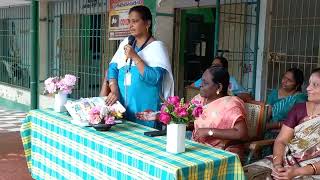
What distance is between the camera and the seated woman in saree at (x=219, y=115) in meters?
2.58

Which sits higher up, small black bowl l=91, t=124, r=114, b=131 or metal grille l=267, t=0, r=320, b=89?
metal grille l=267, t=0, r=320, b=89

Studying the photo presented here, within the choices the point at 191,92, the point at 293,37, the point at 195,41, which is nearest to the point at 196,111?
the point at 191,92

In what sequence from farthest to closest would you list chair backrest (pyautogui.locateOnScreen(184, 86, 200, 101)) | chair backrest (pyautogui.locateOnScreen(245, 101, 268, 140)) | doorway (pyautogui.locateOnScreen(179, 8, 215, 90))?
doorway (pyautogui.locateOnScreen(179, 8, 215, 90)), chair backrest (pyautogui.locateOnScreen(184, 86, 200, 101)), chair backrest (pyautogui.locateOnScreen(245, 101, 268, 140))

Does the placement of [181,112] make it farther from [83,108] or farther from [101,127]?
[83,108]

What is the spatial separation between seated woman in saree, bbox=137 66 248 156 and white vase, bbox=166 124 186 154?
0.52 m

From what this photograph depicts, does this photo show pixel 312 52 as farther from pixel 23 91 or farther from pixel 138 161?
pixel 23 91

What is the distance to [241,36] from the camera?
5.53 m

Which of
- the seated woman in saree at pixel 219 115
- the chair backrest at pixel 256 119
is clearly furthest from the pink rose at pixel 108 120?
the chair backrest at pixel 256 119

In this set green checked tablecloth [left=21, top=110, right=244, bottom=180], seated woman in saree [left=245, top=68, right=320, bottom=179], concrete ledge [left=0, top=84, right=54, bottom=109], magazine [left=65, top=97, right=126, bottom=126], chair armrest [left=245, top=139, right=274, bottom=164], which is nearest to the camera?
green checked tablecloth [left=21, top=110, right=244, bottom=180]

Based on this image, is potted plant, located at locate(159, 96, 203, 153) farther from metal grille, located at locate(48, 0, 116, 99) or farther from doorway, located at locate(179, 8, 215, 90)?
metal grille, located at locate(48, 0, 116, 99)

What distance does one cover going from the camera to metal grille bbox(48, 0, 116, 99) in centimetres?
738

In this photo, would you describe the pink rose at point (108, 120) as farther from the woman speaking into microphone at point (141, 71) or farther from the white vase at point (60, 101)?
the white vase at point (60, 101)

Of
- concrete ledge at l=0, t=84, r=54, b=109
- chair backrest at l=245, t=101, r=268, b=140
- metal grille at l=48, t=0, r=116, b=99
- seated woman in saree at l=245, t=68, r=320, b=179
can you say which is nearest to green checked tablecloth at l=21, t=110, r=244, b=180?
seated woman in saree at l=245, t=68, r=320, b=179

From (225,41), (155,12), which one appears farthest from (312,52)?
(155,12)
